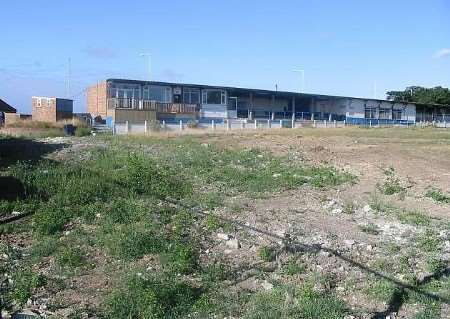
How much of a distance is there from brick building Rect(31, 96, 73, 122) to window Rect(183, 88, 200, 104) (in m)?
11.1

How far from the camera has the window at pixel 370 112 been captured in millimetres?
68000

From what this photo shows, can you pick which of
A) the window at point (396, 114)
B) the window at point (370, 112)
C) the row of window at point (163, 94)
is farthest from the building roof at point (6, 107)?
the window at point (396, 114)

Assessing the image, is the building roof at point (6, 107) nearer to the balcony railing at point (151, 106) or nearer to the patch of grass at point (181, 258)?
the balcony railing at point (151, 106)

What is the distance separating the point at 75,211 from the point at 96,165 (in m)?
4.20

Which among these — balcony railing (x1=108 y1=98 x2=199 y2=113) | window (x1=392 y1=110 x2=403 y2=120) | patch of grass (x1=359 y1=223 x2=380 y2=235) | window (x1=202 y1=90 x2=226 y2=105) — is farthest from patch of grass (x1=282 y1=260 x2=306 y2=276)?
window (x1=392 y1=110 x2=403 y2=120)

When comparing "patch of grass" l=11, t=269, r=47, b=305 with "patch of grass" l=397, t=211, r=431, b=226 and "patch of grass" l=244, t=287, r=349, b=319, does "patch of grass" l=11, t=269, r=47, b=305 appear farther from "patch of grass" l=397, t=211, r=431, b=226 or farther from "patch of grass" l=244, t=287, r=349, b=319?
"patch of grass" l=397, t=211, r=431, b=226

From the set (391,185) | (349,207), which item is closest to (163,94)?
(391,185)

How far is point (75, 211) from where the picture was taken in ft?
32.0

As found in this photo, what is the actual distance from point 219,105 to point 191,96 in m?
3.34

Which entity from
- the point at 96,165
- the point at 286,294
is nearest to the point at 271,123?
the point at 96,165

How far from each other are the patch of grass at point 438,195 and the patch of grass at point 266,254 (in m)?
5.75

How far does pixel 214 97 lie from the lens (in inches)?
2229

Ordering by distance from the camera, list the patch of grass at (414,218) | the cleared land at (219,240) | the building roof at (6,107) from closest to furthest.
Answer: the cleared land at (219,240) < the patch of grass at (414,218) < the building roof at (6,107)

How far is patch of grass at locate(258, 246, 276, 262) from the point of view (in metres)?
7.67
